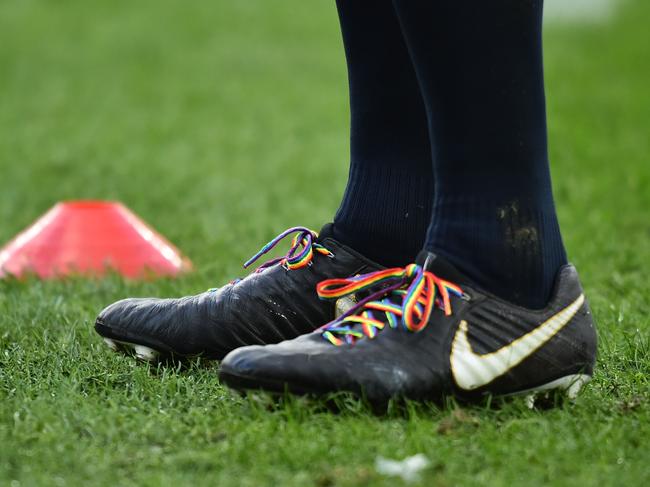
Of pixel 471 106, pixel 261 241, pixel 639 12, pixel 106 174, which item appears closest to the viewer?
pixel 471 106

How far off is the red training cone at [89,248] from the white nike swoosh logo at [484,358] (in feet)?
5.66

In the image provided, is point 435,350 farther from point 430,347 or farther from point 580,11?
point 580,11

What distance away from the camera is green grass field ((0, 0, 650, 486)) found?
5.25ft

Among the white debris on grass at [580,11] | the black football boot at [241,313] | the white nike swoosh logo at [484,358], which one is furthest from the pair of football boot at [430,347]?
the white debris on grass at [580,11]

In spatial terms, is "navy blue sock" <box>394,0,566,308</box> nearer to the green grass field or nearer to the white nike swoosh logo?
the white nike swoosh logo

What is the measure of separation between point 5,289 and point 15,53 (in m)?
6.72

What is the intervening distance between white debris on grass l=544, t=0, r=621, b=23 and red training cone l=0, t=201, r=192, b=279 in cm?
1074

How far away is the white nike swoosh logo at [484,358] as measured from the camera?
1767 millimetres

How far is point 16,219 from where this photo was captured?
429cm

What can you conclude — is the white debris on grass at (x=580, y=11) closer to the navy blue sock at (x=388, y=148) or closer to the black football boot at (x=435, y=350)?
the navy blue sock at (x=388, y=148)

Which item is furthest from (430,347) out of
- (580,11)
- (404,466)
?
(580,11)

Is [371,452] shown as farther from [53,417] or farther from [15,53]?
[15,53]

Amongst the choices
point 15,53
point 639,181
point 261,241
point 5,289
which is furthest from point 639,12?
point 5,289

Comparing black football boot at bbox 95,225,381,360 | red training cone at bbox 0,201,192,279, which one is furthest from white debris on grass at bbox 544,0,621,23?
black football boot at bbox 95,225,381,360
